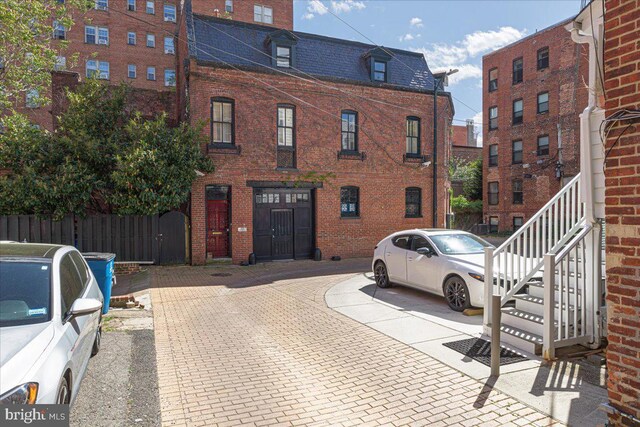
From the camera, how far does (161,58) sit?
38.0m

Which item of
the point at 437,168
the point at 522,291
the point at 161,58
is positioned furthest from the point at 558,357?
the point at 161,58

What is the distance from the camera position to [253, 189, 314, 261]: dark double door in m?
15.9

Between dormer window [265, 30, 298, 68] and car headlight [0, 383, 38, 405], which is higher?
dormer window [265, 30, 298, 68]

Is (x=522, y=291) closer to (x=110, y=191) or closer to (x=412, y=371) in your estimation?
(x=412, y=371)

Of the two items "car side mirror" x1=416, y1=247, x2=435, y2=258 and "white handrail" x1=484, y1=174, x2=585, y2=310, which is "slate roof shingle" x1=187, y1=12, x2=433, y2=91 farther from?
"white handrail" x1=484, y1=174, x2=585, y2=310

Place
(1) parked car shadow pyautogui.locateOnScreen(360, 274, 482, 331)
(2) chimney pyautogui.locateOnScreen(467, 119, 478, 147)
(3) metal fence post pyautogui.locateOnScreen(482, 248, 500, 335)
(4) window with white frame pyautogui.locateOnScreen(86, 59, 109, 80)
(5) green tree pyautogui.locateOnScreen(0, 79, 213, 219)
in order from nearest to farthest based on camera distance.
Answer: (3) metal fence post pyautogui.locateOnScreen(482, 248, 500, 335), (1) parked car shadow pyautogui.locateOnScreen(360, 274, 482, 331), (5) green tree pyautogui.locateOnScreen(0, 79, 213, 219), (4) window with white frame pyautogui.locateOnScreen(86, 59, 109, 80), (2) chimney pyautogui.locateOnScreen(467, 119, 478, 147)

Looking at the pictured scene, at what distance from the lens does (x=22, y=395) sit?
2.57m

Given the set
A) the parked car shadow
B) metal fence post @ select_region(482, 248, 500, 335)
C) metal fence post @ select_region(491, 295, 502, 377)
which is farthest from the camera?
the parked car shadow

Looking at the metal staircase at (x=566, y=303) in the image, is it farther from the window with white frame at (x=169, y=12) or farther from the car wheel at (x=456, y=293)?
the window with white frame at (x=169, y=12)

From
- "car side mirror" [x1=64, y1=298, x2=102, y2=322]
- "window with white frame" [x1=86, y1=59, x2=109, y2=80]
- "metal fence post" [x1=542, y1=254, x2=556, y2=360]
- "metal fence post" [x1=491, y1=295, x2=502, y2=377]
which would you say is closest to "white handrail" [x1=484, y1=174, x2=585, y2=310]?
"metal fence post" [x1=542, y1=254, x2=556, y2=360]

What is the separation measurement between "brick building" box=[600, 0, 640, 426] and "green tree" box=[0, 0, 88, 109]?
1752 centimetres

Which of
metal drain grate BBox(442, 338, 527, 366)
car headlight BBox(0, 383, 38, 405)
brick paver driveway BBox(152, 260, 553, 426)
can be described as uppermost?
car headlight BBox(0, 383, 38, 405)

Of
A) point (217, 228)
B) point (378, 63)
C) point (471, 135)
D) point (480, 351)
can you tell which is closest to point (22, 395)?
point (480, 351)

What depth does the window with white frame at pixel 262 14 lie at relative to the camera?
3748 cm
